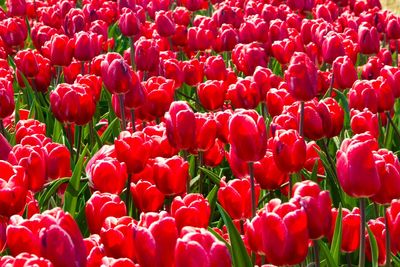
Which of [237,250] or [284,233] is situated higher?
[284,233]

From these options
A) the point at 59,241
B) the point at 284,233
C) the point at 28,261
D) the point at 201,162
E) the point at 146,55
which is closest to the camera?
the point at 28,261

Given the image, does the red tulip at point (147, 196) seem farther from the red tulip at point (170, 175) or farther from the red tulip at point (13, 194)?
the red tulip at point (13, 194)

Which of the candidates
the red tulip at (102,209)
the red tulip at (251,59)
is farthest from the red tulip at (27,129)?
the red tulip at (251,59)

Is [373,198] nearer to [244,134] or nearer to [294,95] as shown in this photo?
[244,134]

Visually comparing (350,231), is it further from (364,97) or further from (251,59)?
(251,59)

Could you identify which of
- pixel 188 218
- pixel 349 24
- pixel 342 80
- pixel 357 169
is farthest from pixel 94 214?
pixel 349 24

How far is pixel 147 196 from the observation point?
267 cm

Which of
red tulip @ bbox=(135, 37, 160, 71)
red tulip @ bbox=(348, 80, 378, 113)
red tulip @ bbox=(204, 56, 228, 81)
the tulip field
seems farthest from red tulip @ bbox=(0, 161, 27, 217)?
red tulip @ bbox=(204, 56, 228, 81)

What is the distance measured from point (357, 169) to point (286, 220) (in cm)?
38

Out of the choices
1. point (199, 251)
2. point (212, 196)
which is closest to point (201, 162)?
point (212, 196)

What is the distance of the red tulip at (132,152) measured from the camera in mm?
2730

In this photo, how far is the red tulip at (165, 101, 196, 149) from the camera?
2.87 m

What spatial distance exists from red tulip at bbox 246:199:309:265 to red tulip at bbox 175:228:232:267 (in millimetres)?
348

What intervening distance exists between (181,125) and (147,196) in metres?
0.35
